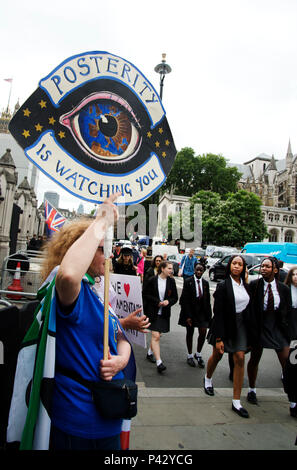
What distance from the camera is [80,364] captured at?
141 cm

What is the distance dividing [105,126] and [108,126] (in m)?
0.03

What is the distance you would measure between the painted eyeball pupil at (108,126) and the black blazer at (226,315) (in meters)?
2.60

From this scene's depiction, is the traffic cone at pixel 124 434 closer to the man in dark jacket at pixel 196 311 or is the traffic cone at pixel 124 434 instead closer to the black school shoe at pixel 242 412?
the black school shoe at pixel 242 412

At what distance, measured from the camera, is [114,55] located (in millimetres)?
2221

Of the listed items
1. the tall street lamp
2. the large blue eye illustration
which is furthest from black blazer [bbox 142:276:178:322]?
the tall street lamp

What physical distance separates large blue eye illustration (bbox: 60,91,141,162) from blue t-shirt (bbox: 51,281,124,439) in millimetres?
1061

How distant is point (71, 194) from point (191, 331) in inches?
161

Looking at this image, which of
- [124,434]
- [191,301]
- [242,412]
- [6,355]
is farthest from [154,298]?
[124,434]

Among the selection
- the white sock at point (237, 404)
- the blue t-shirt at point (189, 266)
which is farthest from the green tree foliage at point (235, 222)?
the white sock at point (237, 404)

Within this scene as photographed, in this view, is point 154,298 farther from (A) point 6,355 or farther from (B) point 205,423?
(A) point 6,355

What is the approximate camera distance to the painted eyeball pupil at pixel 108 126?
217 centimetres

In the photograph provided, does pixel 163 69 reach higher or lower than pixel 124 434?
higher
